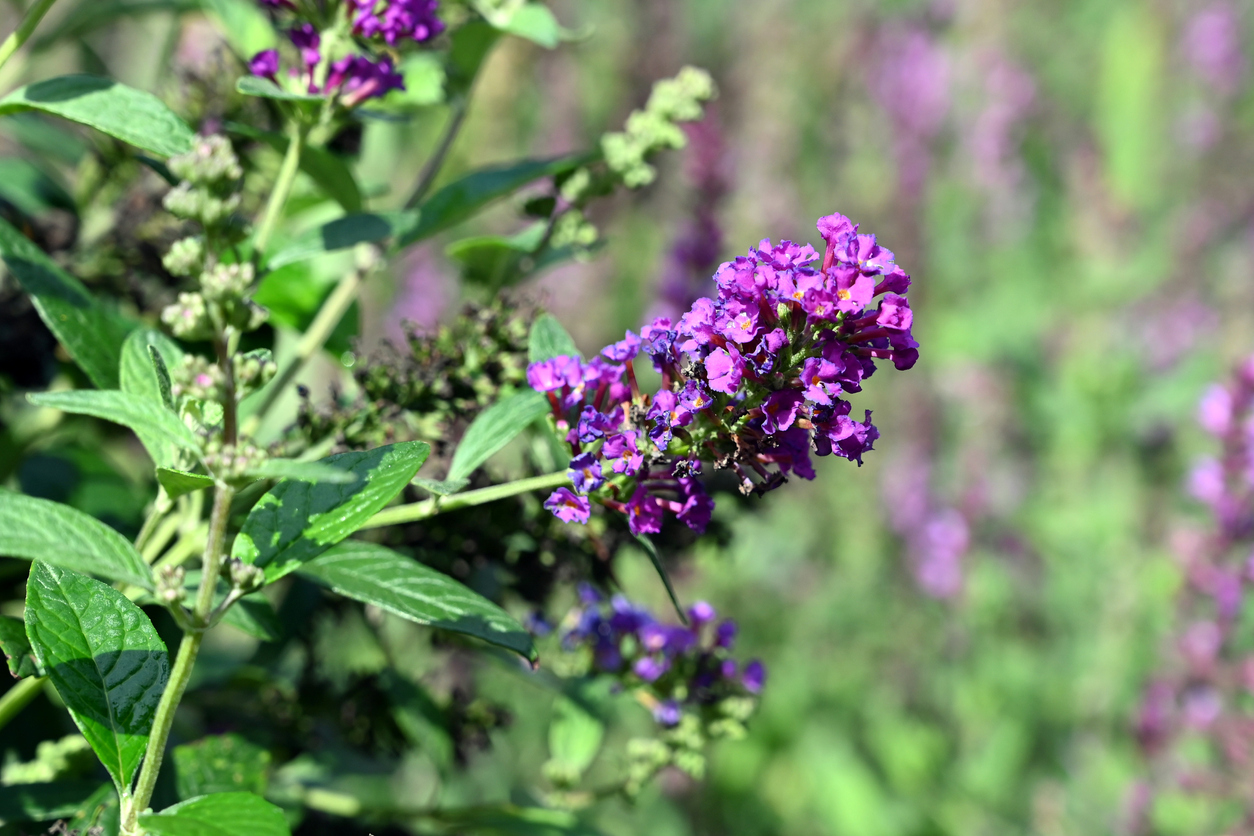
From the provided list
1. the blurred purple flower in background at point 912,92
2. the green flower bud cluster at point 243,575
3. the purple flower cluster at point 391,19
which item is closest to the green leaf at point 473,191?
the purple flower cluster at point 391,19

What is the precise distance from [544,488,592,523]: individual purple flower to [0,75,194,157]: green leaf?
0.34 meters

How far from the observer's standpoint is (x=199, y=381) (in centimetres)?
54

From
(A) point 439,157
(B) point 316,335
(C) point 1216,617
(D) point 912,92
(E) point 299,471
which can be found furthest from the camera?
(D) point 912,92

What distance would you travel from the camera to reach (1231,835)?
213cm

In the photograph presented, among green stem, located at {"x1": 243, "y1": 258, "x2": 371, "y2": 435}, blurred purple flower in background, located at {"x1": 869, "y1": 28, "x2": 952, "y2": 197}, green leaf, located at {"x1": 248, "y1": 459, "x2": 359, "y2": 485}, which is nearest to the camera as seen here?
green leaf, located at {"x1": 248, "y1": 459, "x2": 359, "y2": 485}

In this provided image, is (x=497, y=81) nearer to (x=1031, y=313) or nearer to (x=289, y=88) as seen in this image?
(x=1031, y=313)

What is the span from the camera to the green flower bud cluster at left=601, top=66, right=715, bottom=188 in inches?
39.6

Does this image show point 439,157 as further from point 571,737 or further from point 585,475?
point 571,737

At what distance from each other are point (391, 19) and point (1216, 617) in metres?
2.44

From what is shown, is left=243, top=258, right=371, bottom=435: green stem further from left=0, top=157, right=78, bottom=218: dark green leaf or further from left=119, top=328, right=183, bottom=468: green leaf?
left=0, top=157, right=78, bottom=218: dark green leaf

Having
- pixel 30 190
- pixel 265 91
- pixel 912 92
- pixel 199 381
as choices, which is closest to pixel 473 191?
pixel 265 91

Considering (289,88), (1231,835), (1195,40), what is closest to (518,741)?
(1231,835)

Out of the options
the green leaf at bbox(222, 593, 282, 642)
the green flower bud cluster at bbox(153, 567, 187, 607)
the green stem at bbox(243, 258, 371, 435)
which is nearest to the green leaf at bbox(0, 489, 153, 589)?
the green flower bud cluster at bbox(153, 567, 187, 607)

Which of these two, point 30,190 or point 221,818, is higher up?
point 30,190
